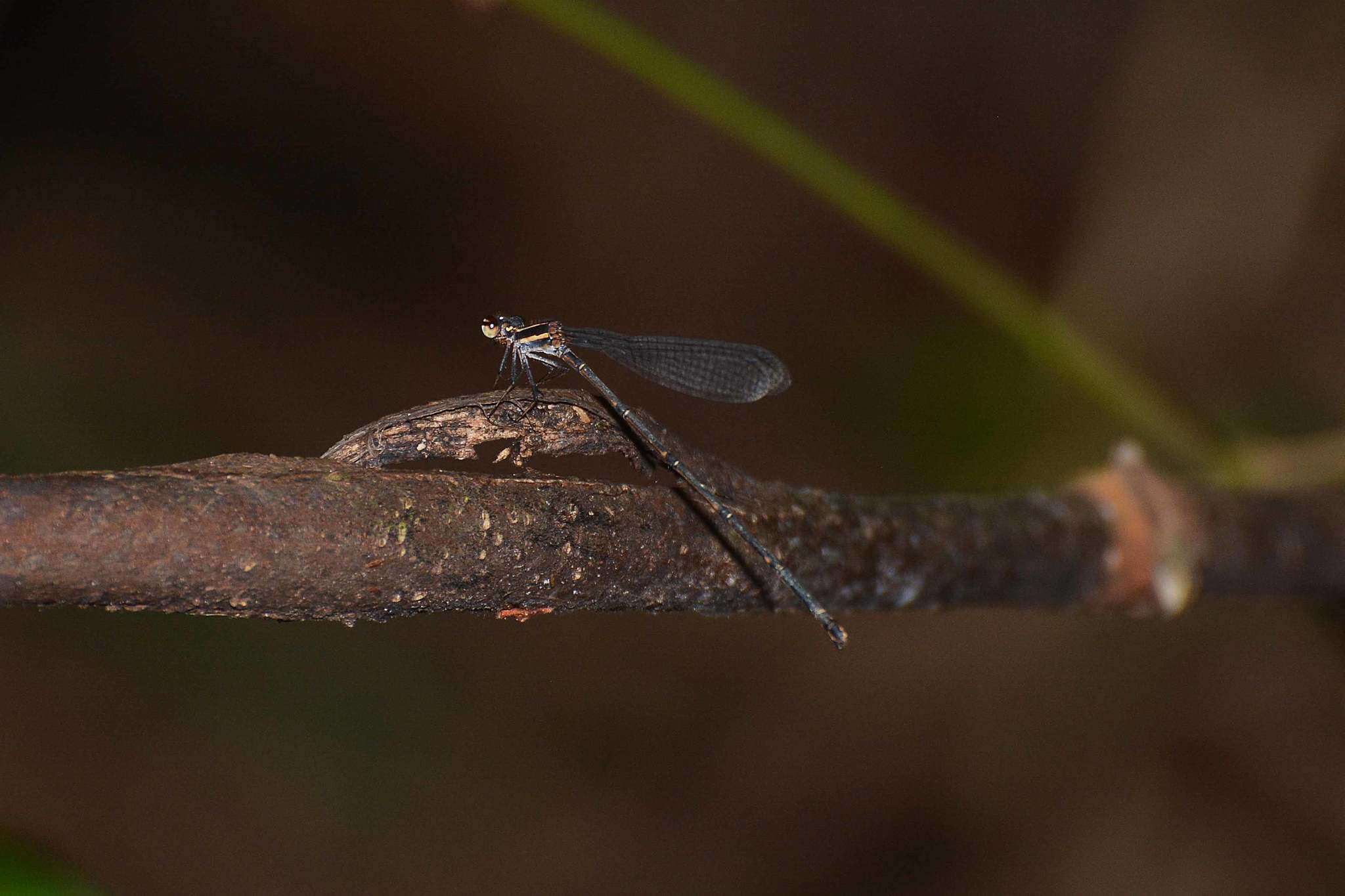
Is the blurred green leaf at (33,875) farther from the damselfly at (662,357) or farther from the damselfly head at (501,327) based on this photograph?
the damselfly head at (501,327)

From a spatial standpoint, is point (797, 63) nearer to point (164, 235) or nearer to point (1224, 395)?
point (1224, 395)

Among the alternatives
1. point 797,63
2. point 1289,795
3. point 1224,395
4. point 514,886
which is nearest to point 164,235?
point 797,63

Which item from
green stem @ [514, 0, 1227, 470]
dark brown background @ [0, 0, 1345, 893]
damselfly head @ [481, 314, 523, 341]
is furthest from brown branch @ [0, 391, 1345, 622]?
dark brown background @ [0, 0, 1345, 893]

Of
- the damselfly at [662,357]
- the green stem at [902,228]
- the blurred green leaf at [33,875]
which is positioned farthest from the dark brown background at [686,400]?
the blurred green leaf at [33,875]

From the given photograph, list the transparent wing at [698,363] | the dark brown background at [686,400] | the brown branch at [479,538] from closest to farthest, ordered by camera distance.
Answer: the brown branch at [479,538], the transparent wing at [698,363], the dark brown background at [686,400]

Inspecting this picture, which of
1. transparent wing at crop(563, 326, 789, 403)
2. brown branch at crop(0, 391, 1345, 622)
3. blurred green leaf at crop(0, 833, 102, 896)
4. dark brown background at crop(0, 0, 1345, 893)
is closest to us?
brown branch at crop(0, 391, 1345, 622)

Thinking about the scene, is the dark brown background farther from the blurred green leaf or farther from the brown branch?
the blurred green leaf
